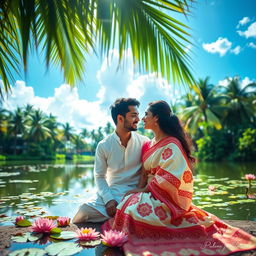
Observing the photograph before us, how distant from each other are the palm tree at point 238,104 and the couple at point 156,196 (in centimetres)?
1755

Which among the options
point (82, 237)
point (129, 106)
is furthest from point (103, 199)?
point (129, 106)

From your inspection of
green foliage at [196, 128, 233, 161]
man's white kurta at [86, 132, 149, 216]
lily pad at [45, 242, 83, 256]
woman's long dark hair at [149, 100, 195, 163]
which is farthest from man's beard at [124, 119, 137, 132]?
green foliage at [196, 128, 233, 161]

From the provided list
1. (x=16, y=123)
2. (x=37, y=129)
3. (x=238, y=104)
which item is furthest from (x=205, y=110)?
(x=16, y=123)

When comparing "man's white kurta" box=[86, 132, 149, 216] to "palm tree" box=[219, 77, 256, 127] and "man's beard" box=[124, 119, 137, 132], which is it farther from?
"palm tree" box=[219, 77, 256, 127]

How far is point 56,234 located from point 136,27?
1.64 m

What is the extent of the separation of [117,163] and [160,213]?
78cm

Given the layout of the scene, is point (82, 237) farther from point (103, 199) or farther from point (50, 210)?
point (50, 210)

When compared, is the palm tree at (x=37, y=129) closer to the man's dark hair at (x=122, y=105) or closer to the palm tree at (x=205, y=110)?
the palm tree at (x=205, y=110)

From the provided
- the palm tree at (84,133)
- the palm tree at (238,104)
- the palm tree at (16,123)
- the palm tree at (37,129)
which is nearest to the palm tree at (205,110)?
the palm tree at (238,104)

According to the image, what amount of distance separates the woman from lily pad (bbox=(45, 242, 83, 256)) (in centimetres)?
34

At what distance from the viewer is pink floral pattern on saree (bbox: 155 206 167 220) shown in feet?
5.34

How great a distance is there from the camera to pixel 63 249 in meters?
1.45

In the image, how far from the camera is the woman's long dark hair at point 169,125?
191cm

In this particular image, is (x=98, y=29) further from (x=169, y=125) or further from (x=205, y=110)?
(x=205, y=110)
